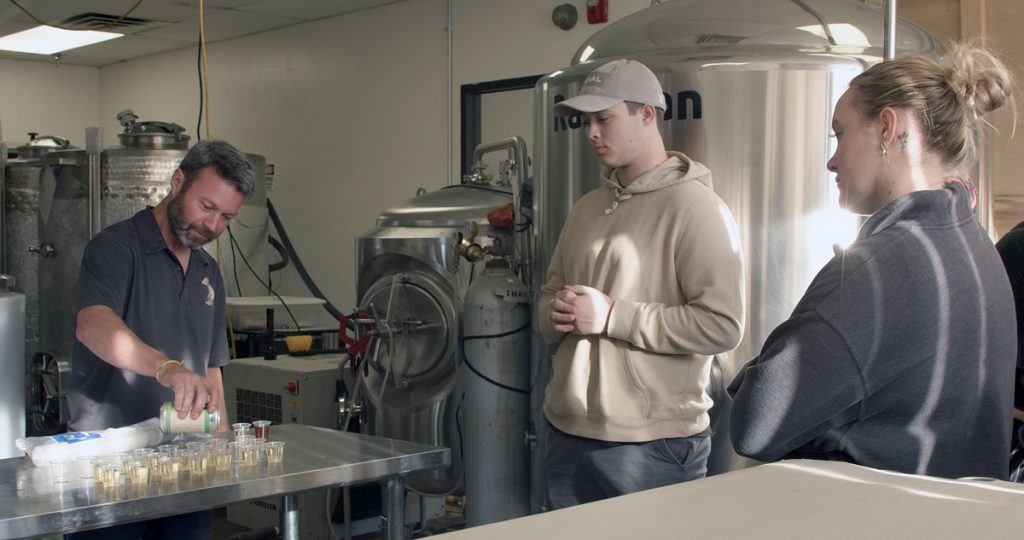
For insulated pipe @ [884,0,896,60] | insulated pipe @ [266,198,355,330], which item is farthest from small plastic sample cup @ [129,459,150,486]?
insulated pipe @ [266,198,355,330]

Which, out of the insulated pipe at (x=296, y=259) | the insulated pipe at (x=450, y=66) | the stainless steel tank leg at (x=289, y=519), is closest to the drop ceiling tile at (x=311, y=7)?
the insulated pipe at (x=450, y=66)

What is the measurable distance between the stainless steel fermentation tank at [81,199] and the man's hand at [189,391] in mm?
3328

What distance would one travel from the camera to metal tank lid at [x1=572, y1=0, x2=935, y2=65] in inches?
109

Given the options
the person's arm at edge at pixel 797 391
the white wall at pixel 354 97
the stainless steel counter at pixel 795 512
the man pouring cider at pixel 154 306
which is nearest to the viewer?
the stainless steel counter at pixel 795 512

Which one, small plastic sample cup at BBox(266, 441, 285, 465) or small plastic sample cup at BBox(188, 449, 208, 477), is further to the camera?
small plastic sample cup at BBox(266, 441, 285, 465)

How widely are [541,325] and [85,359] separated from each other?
1.06 metres

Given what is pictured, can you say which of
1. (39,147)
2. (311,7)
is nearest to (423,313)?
(311,7)

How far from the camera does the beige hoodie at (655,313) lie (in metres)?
2.23

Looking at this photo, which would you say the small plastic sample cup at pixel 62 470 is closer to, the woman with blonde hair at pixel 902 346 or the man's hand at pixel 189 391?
the man's hand at pixel 189 391

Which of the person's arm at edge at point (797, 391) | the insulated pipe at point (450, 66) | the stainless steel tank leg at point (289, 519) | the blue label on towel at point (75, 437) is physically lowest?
the stainless steel tank leg at point (289, 519)

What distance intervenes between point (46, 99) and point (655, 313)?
8.72 metres

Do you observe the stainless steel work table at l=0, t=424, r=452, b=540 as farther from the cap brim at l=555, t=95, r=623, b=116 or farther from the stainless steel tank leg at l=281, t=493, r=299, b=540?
the cap brim at l=555, t=95, r=623, b=116

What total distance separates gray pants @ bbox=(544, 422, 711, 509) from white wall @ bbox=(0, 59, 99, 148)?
829 centimetres

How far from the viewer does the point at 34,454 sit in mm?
2119
